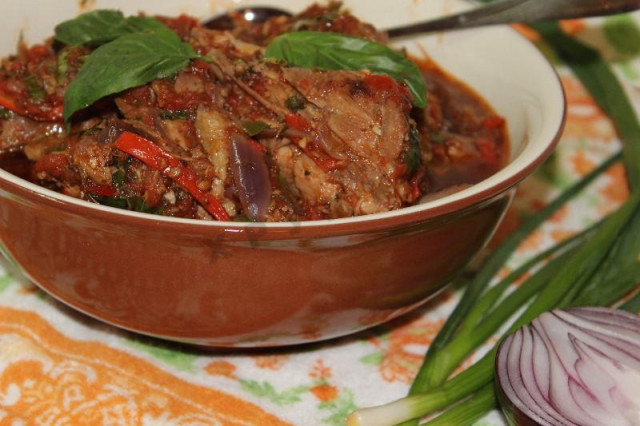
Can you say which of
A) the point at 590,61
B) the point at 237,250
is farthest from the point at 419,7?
the point at 237,250

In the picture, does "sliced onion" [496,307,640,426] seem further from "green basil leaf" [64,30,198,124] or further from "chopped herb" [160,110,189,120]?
"green basil leaf" [64,30,198,124]

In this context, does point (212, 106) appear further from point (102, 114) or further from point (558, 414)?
point (558, 414)

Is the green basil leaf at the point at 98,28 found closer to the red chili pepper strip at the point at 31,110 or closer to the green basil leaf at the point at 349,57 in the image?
the red chili pepper strip at the point at 31,110

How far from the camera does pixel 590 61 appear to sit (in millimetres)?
4207

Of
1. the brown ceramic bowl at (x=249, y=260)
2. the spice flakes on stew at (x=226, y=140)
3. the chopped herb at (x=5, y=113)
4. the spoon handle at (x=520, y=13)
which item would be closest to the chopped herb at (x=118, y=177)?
the spice flakes on stew at (x=226, y=140)

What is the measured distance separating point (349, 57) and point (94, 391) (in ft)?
4.33

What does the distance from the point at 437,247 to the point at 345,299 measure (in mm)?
310

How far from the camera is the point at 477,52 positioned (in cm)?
362

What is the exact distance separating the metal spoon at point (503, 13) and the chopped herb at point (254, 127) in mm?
1202

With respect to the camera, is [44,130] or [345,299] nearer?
[345,299]

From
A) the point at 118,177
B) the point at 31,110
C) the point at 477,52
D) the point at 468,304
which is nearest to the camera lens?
the point at 118,177

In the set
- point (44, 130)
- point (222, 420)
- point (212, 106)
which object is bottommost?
point (222, 420)

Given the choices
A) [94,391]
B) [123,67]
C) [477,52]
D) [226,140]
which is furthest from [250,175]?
[477,52]

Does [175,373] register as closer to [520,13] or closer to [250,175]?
[250,175]
